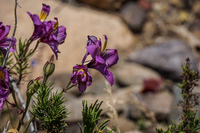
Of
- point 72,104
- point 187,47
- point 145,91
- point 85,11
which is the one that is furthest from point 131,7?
point 72,104

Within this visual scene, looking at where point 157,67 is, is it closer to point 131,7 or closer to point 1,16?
point 131,7

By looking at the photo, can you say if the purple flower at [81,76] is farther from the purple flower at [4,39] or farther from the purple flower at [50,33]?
the purple flower at [4,39]

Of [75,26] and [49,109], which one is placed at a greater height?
[75,26]

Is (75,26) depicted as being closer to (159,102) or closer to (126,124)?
(159,102)

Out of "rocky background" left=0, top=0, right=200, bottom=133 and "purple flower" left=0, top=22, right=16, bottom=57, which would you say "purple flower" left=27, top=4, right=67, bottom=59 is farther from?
"rocky background" left=0, top=0, right=200, bottom=133

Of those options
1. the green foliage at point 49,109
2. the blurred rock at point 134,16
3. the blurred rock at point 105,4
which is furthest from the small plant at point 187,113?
the blurred rock at point 105,4

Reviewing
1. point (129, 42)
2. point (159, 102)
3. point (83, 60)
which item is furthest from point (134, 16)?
point (83, 60)

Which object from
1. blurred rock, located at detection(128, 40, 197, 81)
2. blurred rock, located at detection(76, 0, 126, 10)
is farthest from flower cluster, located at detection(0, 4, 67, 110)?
blurred rock, located at detection(76, 0, 126, 10)

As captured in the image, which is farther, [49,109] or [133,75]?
[133,75]
